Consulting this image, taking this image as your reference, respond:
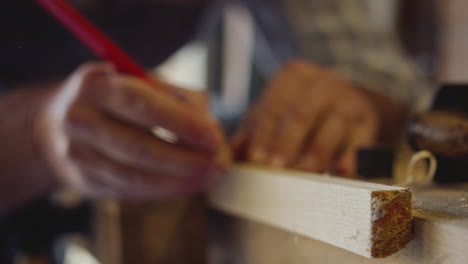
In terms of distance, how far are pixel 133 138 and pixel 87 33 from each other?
0.12 m

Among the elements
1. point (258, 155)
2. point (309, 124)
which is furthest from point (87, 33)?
point (309, 124)

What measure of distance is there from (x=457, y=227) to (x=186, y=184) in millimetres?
364

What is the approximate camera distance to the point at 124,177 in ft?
1.81

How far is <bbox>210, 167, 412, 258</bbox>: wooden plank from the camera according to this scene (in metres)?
0.26

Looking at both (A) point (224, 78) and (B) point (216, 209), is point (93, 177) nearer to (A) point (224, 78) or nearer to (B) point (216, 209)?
(B) point (216, 209)

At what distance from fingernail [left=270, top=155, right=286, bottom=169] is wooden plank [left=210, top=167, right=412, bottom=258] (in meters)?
0.08

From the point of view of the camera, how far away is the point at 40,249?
1012 millimetres

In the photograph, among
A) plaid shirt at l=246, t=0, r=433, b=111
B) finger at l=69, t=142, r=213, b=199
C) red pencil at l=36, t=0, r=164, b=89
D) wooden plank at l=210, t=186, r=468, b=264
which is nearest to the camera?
wooden plank at l=210, t=186, r=468, b=264

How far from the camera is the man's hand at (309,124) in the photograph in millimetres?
605

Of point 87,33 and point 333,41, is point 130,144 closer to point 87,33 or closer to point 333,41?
point 87,33

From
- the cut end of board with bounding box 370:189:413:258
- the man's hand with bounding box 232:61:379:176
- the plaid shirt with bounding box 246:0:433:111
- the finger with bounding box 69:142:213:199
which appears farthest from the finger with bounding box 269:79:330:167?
the plaid shirt with bounding box 246:0:433:111

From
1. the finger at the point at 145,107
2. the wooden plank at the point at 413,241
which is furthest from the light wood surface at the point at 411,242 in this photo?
the finger at the point at 145,107

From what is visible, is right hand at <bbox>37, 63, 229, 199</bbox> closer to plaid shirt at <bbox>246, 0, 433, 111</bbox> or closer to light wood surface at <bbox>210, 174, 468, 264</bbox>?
light wood surface at <bbox>210, 174, 468, 264</bbox>

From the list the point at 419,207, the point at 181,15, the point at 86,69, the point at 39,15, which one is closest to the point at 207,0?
the point at 181,15
